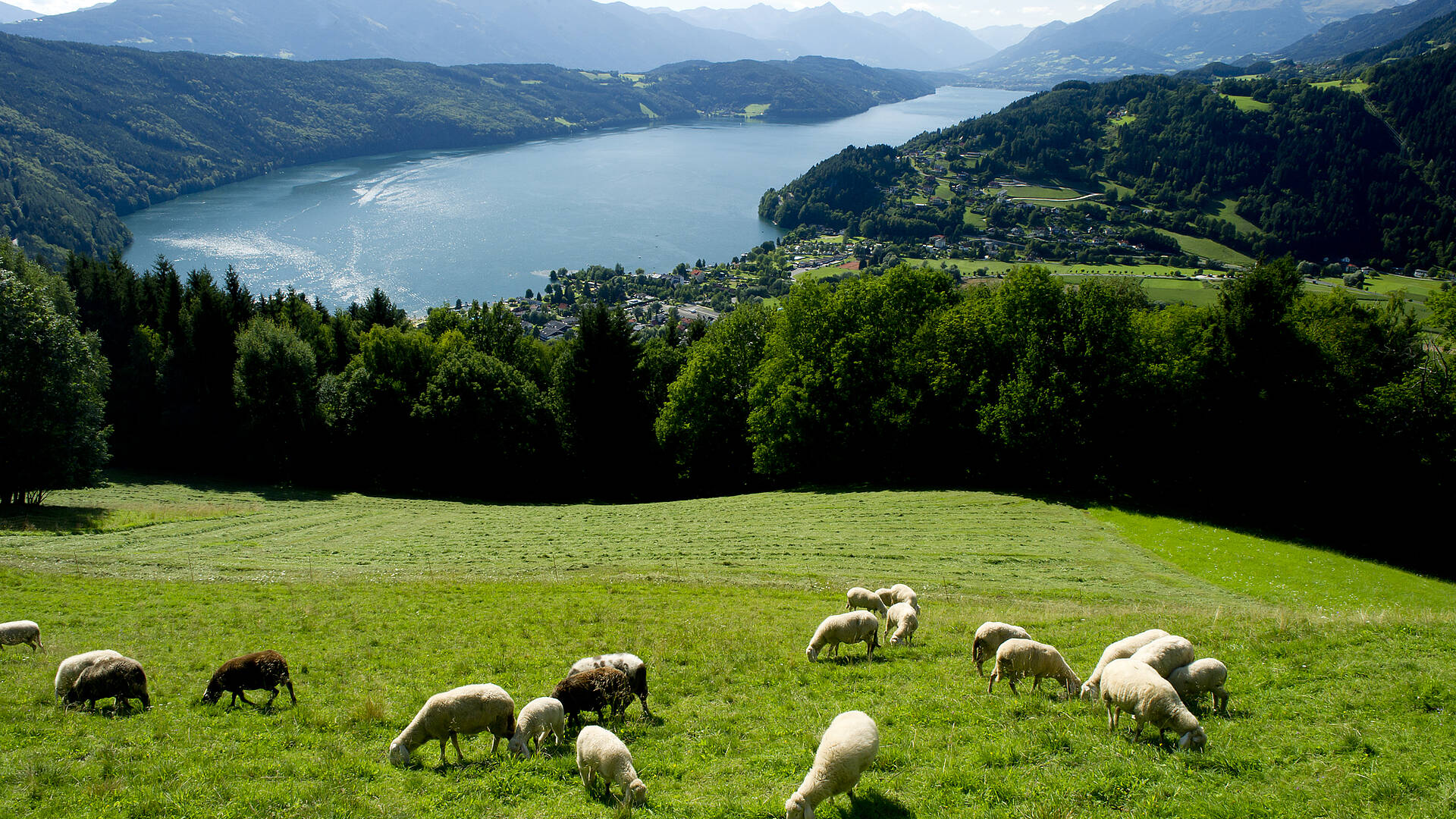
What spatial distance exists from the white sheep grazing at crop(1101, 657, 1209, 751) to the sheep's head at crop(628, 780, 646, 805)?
21.3 ft

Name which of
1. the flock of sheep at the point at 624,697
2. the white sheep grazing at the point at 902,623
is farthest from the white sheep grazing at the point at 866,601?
the flock of sheep at the point at 624,697

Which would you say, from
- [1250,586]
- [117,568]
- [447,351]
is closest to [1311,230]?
[1250,586]

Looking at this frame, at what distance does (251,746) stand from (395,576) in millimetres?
12325

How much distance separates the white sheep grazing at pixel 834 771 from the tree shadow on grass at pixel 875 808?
5.3 inches

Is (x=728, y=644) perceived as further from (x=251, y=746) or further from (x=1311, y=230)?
(x=1311, y=230)

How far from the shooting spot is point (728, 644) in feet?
47.4

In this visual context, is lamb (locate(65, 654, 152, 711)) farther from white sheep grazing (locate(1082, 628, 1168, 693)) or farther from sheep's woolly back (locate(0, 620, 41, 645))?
white sheep grazing (locate(1082, 628, 1168, 693))

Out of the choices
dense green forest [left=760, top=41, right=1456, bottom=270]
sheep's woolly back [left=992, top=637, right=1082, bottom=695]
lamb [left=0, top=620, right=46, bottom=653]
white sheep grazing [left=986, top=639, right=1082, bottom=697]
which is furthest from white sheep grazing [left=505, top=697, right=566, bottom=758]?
dense green forest [left=760, top=41, right=1456, bottom=270]

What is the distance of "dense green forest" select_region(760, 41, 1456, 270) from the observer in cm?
12756

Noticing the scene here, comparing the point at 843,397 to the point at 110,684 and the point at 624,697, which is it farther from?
the point at 110,684

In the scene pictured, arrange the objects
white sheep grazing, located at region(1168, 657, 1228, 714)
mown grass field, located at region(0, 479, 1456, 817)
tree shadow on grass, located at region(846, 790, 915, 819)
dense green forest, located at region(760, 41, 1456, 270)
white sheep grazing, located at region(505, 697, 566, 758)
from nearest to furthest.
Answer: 1. tree shadow on grass, located at region(846, 790, 915, 819)
2. mown grass field, located at region(0, 479, 1456, 817)
3. white sheep grazing, located at region(505, 697, 566, 758)
4. white sheep grazing, located at region(1168, 657, 1228, 714)
5. dense green forest, located at region(760, 41, 1456, 270)

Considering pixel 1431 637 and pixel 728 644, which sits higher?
pixel 1431 637

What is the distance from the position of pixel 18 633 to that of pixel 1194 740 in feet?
67.9

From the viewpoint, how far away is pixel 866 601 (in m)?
16.9
